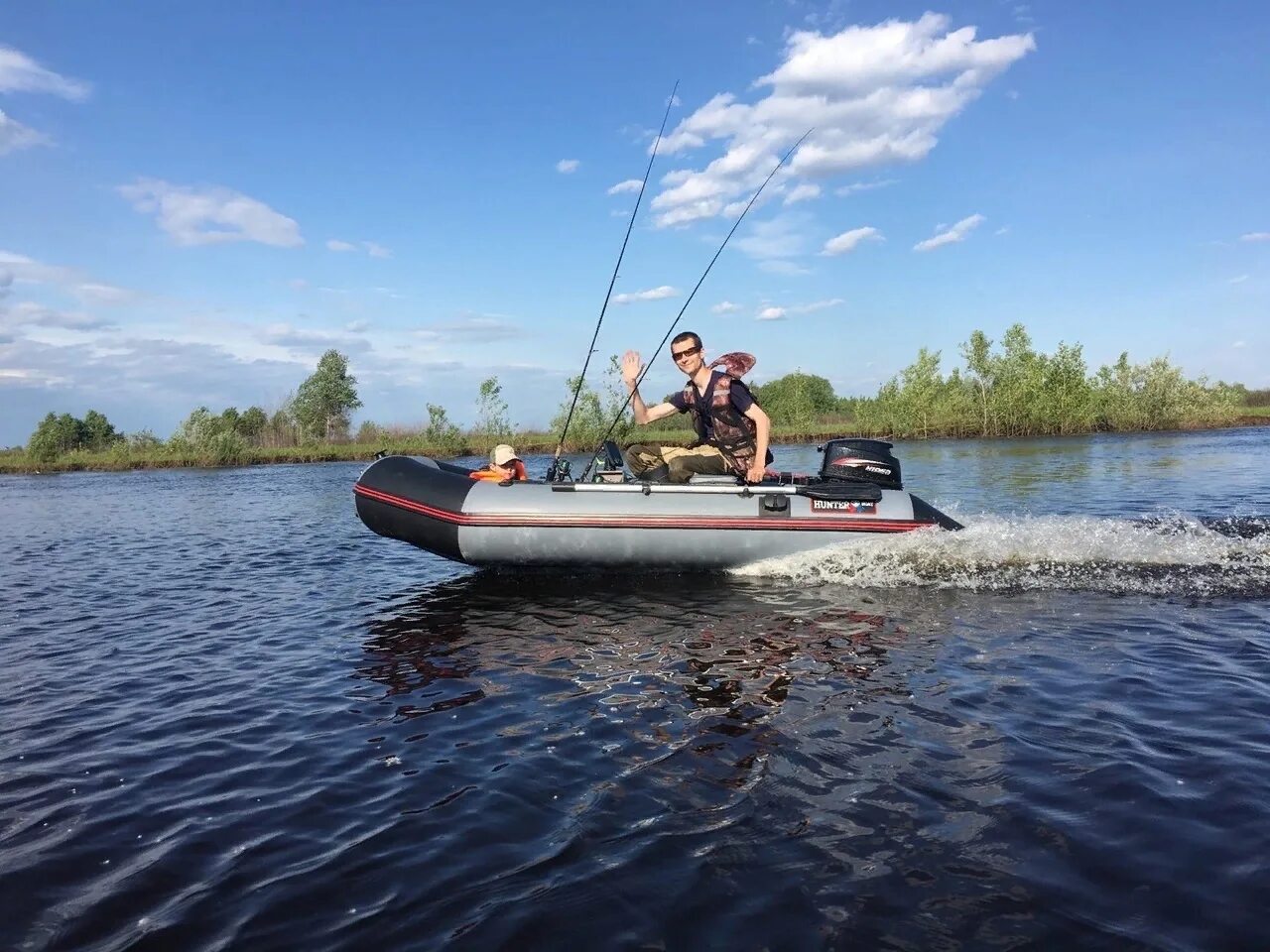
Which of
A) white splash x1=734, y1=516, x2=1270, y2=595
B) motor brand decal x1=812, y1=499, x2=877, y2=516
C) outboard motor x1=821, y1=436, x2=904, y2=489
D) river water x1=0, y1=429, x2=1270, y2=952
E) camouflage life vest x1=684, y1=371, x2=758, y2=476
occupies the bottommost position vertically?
river water x1=0, y1=429, x2=1270, y2=952

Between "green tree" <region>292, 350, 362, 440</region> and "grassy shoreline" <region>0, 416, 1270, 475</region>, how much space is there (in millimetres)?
18991

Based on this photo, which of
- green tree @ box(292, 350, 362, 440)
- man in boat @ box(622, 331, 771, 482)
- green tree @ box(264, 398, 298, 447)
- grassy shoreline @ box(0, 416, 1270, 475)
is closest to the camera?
man in boat @ box(622, 331, 771, 482)

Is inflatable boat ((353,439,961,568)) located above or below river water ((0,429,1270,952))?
above

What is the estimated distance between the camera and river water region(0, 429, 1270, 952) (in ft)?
8.29

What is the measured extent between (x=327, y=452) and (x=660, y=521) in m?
35.7

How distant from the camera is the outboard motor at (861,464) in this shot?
761 centimetres

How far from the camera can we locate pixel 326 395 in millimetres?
62344

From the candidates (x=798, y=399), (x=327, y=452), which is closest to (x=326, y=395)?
(x=327, y=452)

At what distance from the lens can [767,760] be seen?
3545mm

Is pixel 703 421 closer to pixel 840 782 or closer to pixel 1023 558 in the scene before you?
pixel 1023 558

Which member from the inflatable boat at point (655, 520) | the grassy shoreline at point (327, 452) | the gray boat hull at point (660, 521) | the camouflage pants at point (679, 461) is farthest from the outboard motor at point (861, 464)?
the grassy shoreline at point (327, 452)

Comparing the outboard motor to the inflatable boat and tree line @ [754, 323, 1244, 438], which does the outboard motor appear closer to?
the inflatable boat

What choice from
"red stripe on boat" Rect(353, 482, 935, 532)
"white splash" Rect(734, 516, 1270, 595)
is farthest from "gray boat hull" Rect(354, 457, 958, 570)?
"white splash" Rect(734, 516, 1270, 595)

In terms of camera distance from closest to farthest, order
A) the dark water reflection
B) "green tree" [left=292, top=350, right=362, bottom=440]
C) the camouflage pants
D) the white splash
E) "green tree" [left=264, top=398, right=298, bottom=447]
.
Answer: the dark water reflection → the white splash → the camouflage pants → "green tree" [left=264, top=398, right=298, bottom=447] → "green tree" [left=292, top=350, right=362, bottom=440]
